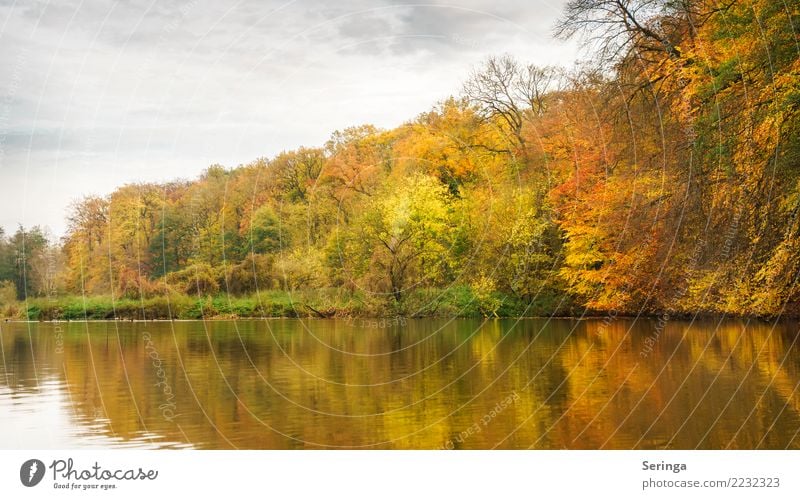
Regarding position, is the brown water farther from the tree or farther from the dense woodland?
the tree

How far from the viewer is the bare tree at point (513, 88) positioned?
4275 centimetres

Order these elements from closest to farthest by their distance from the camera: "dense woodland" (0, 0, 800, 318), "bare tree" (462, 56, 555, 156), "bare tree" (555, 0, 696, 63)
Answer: "bare tree" (555, 0, 696, 63)
"dense woodland" (0, 0, 800, 318)
"bare tree" (462, 56, 555, 156)

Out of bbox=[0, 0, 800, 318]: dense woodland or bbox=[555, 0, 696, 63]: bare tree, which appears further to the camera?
bbox=[0, 0, 800, 318]: dense woodland

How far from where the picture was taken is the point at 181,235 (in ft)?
156

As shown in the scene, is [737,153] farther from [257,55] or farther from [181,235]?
[181,235]

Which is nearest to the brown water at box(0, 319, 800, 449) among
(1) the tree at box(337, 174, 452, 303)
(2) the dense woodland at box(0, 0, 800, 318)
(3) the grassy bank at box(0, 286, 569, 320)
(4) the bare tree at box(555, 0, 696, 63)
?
(2) the dense woodland at box(0, 0, 800, 318)

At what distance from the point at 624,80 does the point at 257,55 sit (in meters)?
14.0

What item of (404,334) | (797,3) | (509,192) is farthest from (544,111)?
(797,3)

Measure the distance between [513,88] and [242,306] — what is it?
1782cm

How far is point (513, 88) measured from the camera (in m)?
43.0

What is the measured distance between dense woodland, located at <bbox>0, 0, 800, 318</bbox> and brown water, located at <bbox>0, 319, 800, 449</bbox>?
13.4 ft

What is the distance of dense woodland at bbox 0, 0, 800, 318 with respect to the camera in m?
31.7

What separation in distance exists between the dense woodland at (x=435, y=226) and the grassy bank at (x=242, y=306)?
0.10m

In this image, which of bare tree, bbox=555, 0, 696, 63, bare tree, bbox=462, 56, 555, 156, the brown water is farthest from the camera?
bare tree, bbox=462, 56, 555, 156
